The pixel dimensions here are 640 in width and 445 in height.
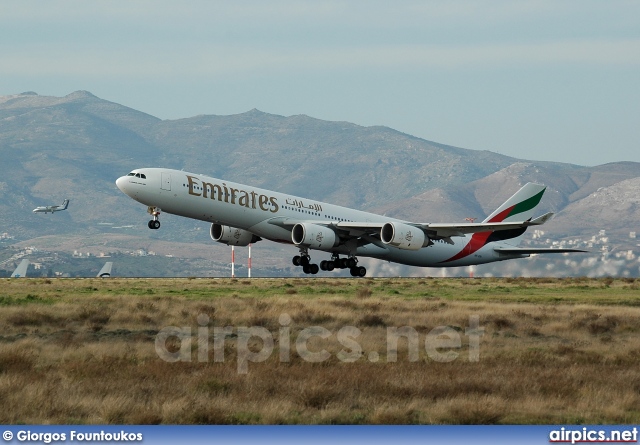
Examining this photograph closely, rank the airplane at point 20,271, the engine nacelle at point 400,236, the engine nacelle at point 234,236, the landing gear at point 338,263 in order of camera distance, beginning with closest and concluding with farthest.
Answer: the engine nacelle at point 400,236
the engine nacelle at point 234,236
the landing gear at point 338,263
the airplane at point 20,271

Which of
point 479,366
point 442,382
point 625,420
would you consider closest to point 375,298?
point 479,366

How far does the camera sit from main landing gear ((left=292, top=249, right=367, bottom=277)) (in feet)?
193

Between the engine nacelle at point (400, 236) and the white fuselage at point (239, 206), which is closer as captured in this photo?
the white fuselage at point (239, 206)

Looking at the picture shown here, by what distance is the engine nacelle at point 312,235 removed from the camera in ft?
179

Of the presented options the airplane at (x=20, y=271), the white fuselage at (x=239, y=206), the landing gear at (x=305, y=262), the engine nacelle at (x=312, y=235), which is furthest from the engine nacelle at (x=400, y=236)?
the airplane at (x=20, y=271)

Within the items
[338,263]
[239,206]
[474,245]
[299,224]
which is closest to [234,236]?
[299,224]

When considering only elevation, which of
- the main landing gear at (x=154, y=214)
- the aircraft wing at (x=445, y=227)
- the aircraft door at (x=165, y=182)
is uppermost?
the aircraft door at (x=165, y=182)

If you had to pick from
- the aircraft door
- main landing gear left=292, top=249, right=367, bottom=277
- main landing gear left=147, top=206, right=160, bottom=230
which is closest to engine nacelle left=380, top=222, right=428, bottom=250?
main landing gear left=292, top=249, right=367, bottom=277

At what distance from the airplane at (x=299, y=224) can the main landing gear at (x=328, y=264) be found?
57mm

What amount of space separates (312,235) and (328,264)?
6.16 meters

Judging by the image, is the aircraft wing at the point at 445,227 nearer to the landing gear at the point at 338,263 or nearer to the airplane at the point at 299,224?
the airplane at the point at 299,224

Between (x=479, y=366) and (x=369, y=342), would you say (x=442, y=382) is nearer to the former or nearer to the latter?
(x=479, y=366)
